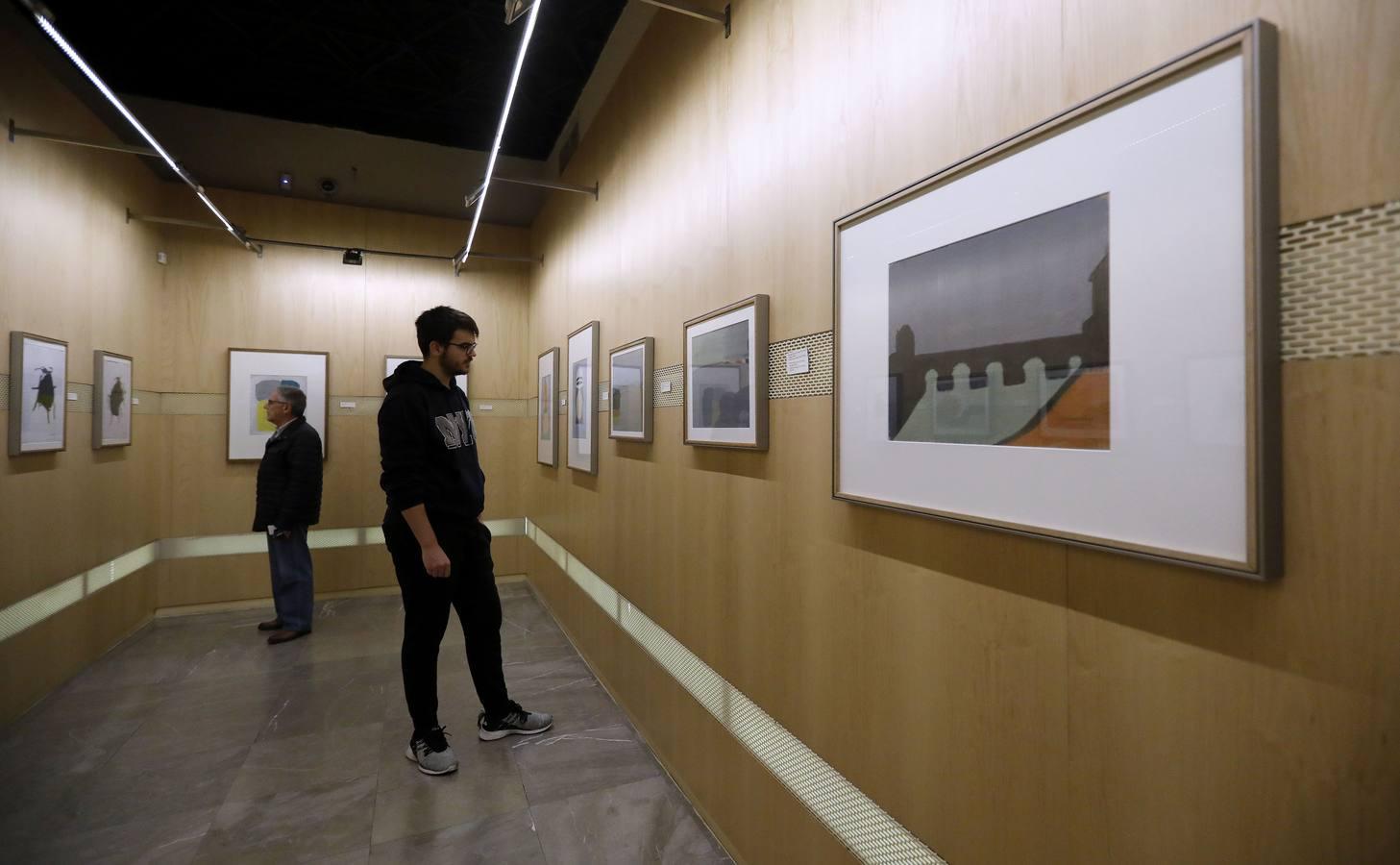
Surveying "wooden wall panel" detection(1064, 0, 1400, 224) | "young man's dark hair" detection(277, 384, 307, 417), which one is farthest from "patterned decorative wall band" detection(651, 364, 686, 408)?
"young man's dark hair" detection(277, 384, 307, 417)

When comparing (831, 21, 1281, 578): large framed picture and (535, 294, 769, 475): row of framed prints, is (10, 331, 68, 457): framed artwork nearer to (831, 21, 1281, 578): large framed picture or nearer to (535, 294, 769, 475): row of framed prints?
(535, 294, 769, 475): row of framed prints

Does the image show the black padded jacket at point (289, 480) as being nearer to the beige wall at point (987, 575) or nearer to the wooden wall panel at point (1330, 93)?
the beige wall at point (987, 575)

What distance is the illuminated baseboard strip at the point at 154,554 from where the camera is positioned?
3.43 metres

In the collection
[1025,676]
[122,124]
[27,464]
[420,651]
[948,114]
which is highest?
[122,124]

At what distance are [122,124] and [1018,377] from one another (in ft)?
20.1

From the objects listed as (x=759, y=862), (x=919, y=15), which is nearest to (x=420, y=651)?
(x=759, y=862)

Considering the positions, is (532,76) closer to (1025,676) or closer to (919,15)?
(919,15)

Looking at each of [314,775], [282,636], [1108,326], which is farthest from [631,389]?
[282,636]

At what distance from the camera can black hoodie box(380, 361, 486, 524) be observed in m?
2.69

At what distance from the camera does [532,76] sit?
413 cm

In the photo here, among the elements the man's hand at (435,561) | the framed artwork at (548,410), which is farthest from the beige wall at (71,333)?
the framed artwork at (548,410)

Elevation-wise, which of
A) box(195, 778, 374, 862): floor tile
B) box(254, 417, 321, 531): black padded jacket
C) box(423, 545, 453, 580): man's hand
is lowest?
box(195, 778, 374, 862): floor tile

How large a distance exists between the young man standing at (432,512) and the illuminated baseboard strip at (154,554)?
92.0 inches

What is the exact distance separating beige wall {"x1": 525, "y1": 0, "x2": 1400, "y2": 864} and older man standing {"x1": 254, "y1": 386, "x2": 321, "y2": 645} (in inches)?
130
